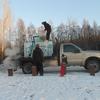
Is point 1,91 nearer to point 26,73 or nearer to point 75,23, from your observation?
point 26,73

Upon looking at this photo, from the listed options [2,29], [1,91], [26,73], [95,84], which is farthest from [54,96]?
[2,29]

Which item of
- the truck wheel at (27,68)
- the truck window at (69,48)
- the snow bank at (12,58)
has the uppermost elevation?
the truck window at (69,48)

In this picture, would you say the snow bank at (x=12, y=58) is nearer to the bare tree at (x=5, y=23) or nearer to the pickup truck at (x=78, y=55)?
the pickup truck at (x=78, y=55)

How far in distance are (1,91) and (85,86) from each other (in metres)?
3.33

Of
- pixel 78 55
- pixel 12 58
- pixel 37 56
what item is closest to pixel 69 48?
pixel 78 55

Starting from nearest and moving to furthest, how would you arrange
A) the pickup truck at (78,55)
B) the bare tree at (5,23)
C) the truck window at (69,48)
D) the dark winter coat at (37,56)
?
the dark winter coat at (37,56), the pickup truck at (78,55), the truck window at (69,48), the bare tree at (5,23)

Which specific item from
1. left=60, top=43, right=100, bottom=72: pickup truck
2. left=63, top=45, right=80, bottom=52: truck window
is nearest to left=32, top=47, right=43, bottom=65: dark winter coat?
left=60, top=43, right=100, bottom=72: pickup truck

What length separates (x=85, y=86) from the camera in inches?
613

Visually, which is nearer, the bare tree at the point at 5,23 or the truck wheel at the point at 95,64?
the truck wheel at the point at 95,64

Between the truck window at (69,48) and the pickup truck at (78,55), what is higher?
the truck window at (69,48)

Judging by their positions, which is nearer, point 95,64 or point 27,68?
point 95,64

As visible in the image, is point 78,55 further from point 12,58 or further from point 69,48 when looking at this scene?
point 12,58

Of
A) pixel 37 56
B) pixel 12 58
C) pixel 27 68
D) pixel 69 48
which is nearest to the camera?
pixel 37 56

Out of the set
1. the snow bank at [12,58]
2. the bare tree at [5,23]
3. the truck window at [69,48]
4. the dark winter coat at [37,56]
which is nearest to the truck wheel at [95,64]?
the truck window at [69,48]
